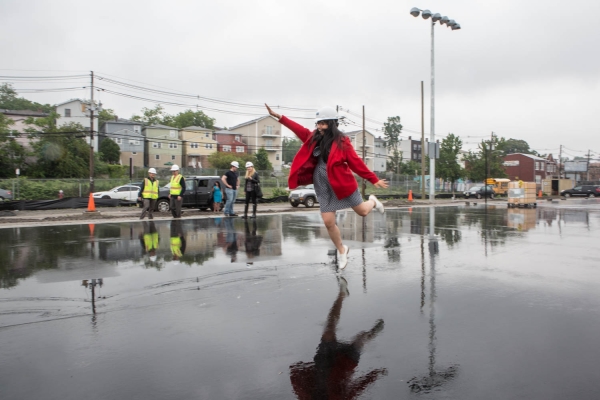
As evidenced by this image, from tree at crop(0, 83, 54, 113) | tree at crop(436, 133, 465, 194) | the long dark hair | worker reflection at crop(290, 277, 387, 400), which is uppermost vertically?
tree at crop(0, 83, 54, 113)

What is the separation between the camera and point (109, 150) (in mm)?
64750

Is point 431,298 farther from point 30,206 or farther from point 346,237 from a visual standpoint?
point 30,206

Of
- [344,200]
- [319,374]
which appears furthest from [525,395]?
[344,200]

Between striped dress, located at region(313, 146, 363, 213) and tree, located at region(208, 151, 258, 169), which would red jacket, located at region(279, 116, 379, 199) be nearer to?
striped dress, located at region(313, 146, 363, 213)

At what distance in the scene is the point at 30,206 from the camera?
22.8 m

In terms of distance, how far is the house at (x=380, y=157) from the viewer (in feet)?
333

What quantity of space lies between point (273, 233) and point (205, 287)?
5275mm

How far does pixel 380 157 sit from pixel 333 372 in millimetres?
102012

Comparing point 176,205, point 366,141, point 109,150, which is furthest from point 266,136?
point 176,205

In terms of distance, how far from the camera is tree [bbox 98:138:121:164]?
64625 millimetres

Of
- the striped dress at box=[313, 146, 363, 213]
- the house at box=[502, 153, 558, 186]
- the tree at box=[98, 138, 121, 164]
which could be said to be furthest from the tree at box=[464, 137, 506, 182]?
the striped dress at box=[313, 146, 363, 213]

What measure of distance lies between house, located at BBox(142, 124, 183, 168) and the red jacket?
2726 inches

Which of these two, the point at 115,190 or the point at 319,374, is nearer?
the point at 319,374

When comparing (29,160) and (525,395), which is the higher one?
(29,160)
